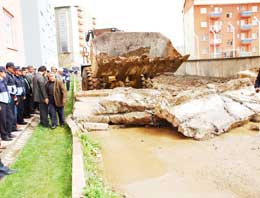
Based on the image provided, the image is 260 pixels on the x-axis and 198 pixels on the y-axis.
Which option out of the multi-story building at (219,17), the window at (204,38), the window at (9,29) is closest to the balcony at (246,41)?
the multi-story building at (219,17)

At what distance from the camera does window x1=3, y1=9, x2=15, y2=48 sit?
42.1 ft

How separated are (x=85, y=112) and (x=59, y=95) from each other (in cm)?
102

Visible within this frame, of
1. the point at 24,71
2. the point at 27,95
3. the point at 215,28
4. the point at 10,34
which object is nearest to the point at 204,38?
the point at 215,28

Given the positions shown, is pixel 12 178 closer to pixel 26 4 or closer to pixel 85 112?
pixel 85 112

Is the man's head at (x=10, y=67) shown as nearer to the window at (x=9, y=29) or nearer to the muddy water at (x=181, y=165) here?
the muddy water at (x=181, y=165)

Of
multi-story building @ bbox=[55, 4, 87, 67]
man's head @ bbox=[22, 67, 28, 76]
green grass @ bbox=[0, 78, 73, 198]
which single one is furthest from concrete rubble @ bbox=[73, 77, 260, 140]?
multi-story building @ bbox=[55, 4, 87, 67]

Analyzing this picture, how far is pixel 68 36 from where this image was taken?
2667 inches

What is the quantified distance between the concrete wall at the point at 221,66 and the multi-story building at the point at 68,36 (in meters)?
45.5

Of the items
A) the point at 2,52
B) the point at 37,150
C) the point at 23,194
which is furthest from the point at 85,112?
the point at 23,194

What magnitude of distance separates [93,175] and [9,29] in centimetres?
1033

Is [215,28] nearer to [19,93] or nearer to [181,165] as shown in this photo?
[19,93]

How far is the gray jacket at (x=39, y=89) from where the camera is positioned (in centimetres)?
896

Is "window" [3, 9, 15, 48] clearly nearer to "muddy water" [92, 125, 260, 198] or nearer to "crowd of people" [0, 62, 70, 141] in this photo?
"crowd of people" [0, 62, 70, 141]

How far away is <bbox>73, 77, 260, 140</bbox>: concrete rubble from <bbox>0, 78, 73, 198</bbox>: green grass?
7.03ft
